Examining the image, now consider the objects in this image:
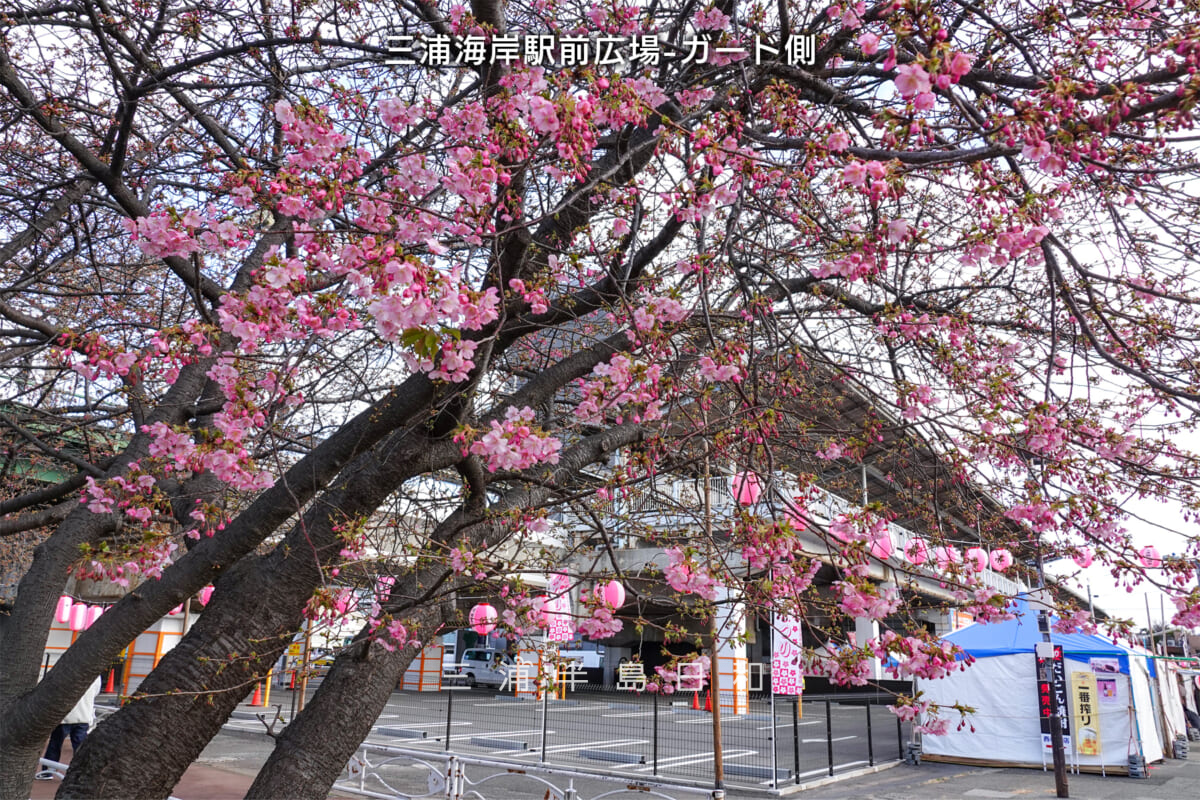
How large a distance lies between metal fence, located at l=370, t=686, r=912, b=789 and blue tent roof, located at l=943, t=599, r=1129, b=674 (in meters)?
1.81

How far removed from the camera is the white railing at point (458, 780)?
711 cm

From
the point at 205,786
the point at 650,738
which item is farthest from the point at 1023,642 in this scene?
the point at 205,786

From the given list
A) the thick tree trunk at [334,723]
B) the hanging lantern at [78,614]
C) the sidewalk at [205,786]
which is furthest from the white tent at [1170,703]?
the hanging lantern at [78,614]

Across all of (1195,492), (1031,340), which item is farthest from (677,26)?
(1195,492)

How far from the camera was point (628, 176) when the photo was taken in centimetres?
348

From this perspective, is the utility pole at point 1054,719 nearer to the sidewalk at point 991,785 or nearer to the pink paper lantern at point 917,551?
the sidewalk at point 991,785

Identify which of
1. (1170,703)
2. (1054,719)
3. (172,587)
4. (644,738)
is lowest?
(644,738)

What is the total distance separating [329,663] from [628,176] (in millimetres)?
2522

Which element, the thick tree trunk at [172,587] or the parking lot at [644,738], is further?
the parking lot at [644,738]

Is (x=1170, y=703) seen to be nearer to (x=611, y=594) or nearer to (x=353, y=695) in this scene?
(x=611, y=594)

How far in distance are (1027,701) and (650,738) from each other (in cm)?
535

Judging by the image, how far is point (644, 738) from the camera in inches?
409

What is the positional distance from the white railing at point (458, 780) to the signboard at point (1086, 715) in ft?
20.1

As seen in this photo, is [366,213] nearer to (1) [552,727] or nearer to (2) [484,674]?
(1) [552,727]
